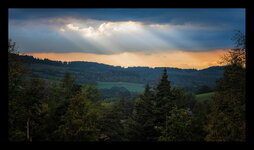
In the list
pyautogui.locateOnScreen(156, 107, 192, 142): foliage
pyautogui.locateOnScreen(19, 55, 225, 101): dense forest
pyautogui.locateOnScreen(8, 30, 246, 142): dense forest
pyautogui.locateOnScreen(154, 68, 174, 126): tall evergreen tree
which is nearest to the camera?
pyautogui.locateOnScreen(8, 30, 246, 142): dense forest

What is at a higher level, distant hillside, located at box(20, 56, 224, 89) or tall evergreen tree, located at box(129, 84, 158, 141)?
distant hillside, located at box(20, 56, 224, 89)

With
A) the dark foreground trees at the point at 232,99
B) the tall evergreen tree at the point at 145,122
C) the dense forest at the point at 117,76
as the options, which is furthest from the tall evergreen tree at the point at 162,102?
the dark foreground trees at the point at 232,99

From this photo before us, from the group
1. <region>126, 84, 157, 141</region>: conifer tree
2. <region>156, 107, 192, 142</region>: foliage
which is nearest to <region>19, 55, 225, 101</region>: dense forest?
<region>126, 84, 157, 141</region>: conifer tree

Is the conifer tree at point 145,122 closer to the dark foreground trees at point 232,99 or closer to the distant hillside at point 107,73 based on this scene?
the distant hillside at point 107,73

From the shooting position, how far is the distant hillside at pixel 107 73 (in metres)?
33.9

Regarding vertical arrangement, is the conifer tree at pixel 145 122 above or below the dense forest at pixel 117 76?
below

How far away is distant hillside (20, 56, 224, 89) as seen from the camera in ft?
111

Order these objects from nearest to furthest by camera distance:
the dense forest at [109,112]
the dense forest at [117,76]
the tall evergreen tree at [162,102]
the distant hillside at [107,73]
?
1. the dense forest at [109,112]
2. the tall evergreen tree at [162,102]
3. the dense forest at [117,76]
4. the distant hillside at [107,73]

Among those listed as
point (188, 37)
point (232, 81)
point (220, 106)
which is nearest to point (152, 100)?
point (220, 106)

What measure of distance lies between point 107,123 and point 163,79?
9071 mm

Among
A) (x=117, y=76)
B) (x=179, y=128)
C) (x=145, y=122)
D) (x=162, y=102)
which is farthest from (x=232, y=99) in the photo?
(x=117, y=76)

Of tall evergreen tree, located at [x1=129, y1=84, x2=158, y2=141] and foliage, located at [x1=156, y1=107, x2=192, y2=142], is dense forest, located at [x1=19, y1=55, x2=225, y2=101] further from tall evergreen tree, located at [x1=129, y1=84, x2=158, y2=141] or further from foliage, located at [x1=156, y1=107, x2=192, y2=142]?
foliage, located at [x1=156, y1=107, x2=192, y2=142]

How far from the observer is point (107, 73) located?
60.8 m
